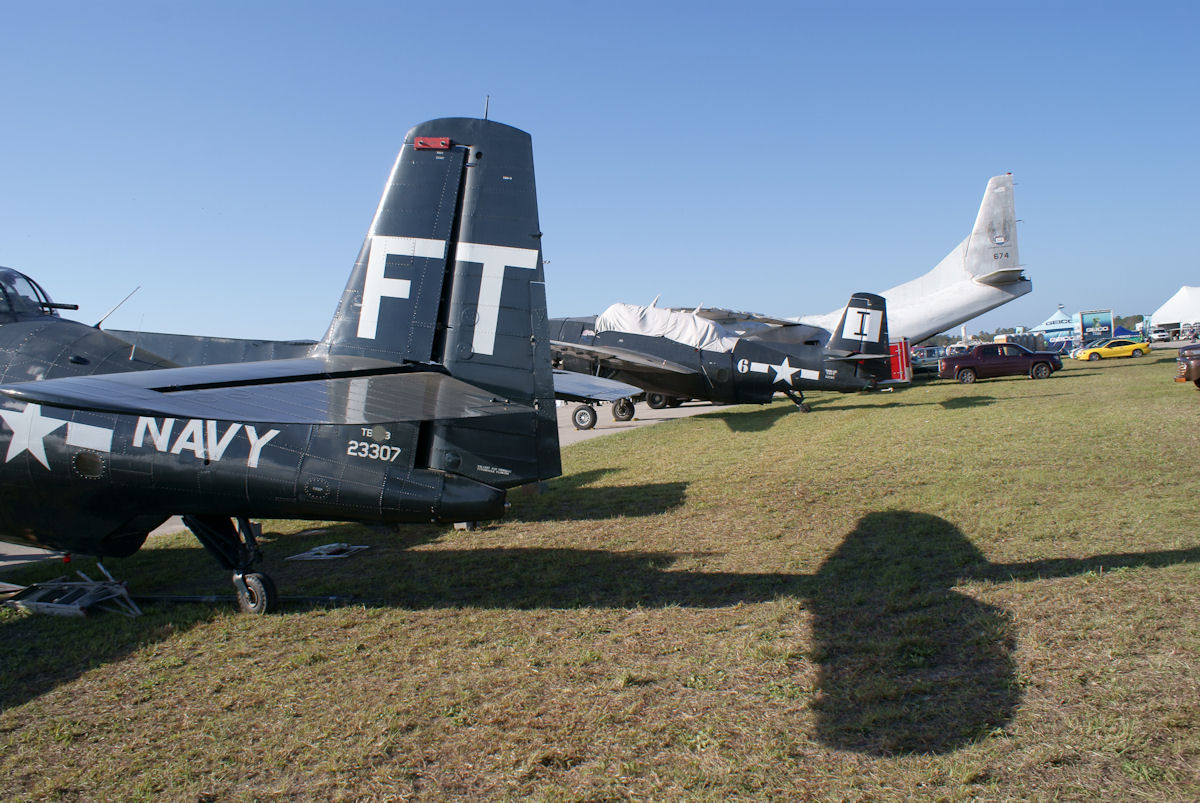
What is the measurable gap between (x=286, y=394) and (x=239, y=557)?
2035 millimetres

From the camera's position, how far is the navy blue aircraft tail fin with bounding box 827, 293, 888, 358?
20328 millimetres

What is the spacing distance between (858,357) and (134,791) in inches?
753

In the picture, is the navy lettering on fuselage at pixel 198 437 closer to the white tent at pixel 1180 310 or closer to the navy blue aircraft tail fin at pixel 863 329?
the navy blue aircraft tail fin at pixel 863 329

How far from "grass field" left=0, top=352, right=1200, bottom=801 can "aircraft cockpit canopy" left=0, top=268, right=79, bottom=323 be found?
262cm

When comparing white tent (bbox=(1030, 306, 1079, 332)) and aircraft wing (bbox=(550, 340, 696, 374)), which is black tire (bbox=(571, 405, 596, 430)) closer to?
aircraft wing (bbox=(550, 340, 696, 374))

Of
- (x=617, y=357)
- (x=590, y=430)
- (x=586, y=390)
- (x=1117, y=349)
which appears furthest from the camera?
(x=1117, y=349)

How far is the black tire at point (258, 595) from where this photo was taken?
582 centimetres

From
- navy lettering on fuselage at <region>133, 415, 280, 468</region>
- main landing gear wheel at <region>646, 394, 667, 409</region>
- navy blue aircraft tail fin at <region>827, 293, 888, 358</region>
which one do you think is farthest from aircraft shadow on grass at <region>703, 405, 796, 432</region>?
navy lettering on fuselage at <region>133, 415, 280, 468</region>

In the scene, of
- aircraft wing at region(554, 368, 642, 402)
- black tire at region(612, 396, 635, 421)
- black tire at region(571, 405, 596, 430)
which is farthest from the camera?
black tire at region(612, 396, 635, 421)

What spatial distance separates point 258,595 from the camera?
5.84 meters

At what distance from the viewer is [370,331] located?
5.91 m

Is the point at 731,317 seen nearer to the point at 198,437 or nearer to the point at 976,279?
the point at 976,279

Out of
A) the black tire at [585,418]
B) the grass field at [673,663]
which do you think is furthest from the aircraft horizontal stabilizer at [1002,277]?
the grass field at [673,663]

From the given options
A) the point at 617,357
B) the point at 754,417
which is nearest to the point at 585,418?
the point at 617,357
